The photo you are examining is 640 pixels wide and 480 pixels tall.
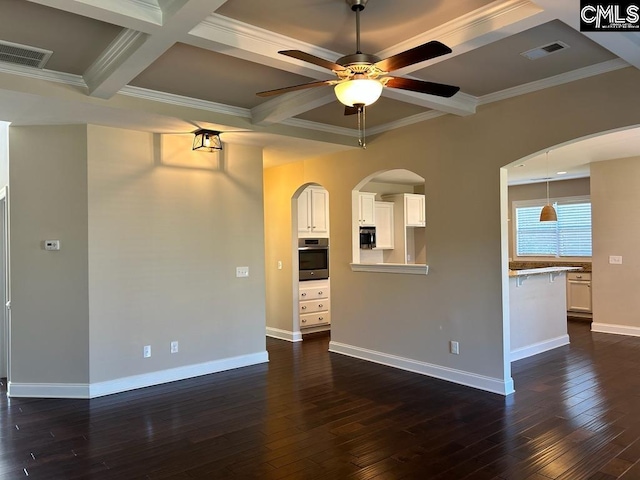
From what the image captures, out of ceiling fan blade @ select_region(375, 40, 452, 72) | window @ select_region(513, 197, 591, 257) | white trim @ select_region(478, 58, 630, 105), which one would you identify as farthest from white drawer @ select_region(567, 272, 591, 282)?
ceiling fan blade @ select_region(375, 40, 452, 72)

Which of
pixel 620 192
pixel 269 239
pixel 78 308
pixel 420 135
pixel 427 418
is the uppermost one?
pixel 420 135

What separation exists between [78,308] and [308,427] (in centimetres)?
251

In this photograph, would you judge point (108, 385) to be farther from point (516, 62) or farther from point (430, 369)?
point (516, 62)

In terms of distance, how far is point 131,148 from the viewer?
471 cm

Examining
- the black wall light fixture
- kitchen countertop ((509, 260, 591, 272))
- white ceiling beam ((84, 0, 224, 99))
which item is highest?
white ceiling beam ((84, 0, 224, 99))

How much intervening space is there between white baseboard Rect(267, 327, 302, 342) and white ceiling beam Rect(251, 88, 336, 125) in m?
3.36

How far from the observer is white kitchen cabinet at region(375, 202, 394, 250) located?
325 inches

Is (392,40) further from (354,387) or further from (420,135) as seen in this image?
(354,387)

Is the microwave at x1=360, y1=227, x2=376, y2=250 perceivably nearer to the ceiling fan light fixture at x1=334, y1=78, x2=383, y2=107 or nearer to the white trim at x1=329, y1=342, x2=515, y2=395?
the white trim at x1=329, y1=342, x2=515, y2=395

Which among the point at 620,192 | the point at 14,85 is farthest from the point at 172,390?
the point at 620,192

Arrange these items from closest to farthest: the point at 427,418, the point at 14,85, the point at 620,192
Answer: the point at 14,85, the point at 427,418, the point at 620,192

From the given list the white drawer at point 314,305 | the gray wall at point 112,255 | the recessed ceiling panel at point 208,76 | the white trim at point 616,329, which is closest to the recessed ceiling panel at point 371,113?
the recessed ceiling panel at point 208,76

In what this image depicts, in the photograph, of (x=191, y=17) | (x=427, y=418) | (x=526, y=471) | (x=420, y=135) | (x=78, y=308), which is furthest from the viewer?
(x=420, y=135)

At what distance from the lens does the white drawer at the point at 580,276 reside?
8188 mm
